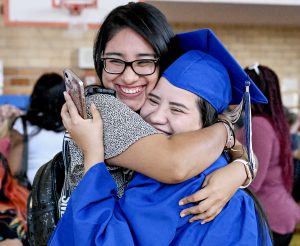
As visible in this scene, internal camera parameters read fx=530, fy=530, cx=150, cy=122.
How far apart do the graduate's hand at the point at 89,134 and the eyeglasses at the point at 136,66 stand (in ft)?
0.49

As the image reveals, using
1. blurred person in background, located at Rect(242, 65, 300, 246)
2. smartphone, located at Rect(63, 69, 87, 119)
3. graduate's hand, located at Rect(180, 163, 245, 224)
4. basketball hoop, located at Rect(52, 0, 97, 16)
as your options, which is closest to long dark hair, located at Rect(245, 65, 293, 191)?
blurred person in background, located at Rect(242, 65, 300, 246)

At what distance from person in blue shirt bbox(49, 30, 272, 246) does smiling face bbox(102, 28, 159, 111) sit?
5 centimetres

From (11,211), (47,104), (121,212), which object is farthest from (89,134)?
(47,104)

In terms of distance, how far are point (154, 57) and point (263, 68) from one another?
58.7 inches

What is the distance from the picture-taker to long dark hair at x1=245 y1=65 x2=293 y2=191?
8.70 ft

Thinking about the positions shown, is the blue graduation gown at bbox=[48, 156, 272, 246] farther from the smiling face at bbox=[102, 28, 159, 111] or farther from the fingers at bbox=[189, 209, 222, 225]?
the smiling face at bbox=[102, 28, 159, 111]

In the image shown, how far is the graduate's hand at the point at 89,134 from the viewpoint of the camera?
1175mm

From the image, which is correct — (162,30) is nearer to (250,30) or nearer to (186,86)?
(186,86)

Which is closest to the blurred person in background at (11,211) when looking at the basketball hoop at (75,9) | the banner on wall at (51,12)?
the banner on wall at (51,12)

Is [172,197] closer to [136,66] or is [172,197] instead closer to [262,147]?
[136,66]

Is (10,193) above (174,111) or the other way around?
the other way around

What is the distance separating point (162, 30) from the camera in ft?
4.33

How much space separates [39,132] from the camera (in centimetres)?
285

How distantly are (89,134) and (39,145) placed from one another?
1713mm
